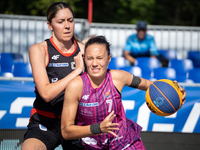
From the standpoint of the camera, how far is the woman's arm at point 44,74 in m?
2.35

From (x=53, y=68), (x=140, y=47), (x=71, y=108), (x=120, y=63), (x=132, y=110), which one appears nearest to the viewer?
(x=71, y=108)

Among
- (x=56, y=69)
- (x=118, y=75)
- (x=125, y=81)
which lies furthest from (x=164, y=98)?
(x=56, y=69)

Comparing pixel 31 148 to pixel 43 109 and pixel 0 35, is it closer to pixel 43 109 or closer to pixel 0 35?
pixel 43 109

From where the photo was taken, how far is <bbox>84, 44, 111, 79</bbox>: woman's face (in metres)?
2.30

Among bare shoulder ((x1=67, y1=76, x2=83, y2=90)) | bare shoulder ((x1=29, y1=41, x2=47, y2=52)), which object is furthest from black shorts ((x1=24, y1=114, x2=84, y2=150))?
bare shoulder ((x1=29, y1=41, x2=47, y2=52))

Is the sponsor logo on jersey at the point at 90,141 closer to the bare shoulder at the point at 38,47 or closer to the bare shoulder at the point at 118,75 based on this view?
the bare shoulder at the point at 118,75

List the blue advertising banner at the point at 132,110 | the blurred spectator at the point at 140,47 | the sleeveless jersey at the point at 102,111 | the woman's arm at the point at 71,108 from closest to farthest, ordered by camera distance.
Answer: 1. the woman's arm at the point at 71,108
2. the sleeveless jersey at the point at 102,111
3. the blue advertising banner at the point at 132,110
4. the blurred spectator at the point at 140,47

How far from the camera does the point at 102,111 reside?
2.37 metres

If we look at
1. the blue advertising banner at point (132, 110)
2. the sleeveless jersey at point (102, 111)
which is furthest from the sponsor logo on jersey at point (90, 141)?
the blue advertising banner at point (132, 110)

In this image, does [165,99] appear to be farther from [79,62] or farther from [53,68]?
[53,68]

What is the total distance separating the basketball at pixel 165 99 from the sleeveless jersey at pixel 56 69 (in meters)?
0.99

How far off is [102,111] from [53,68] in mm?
747

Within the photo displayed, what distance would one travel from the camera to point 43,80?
2443 mm

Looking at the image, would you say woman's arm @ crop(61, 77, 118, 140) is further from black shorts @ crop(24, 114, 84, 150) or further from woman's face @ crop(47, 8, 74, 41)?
woman's face @ crop(47, 8, 74, 41)
